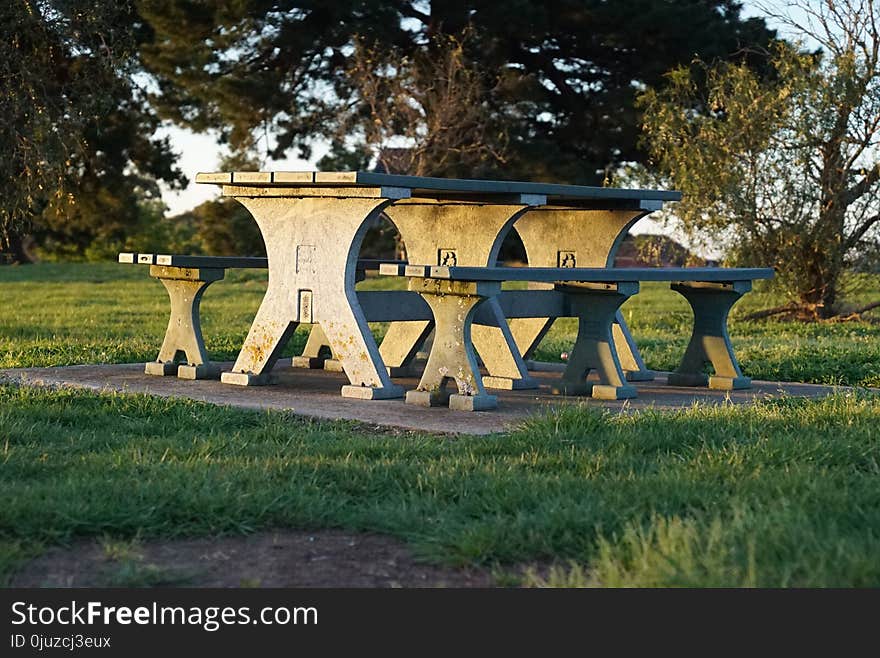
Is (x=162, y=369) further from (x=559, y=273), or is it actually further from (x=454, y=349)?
(x=559, y=273)

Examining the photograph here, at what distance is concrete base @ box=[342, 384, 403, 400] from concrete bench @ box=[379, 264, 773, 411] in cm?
19

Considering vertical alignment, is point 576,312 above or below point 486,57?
below

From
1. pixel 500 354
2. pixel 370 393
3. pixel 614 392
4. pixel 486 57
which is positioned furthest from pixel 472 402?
pixel 486 57

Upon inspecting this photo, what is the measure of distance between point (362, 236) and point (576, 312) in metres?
1.31

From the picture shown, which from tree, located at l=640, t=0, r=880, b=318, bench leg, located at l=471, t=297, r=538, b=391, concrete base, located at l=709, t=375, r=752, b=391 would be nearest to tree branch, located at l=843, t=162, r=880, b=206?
tree, located at l=640, t=0, r=880, b=318

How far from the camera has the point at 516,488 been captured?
14.9 feet

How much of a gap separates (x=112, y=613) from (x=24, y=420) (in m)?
2.86

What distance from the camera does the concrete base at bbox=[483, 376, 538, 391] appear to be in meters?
7.81

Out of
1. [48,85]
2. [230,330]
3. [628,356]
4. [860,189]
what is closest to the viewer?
[628,356]

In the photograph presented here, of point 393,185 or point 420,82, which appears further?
point 420,82

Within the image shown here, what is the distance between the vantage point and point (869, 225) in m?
14.9

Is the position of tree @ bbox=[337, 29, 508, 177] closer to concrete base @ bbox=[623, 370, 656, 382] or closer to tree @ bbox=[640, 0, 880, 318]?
tree @ bbox=[640, 0, 880, 318]

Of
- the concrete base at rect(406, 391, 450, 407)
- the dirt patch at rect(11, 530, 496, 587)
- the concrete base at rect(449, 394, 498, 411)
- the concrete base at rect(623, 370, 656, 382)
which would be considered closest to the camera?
the dirt patch at rect(11, 530, 496, 587)

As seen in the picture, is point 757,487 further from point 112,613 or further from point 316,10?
point 316,10
